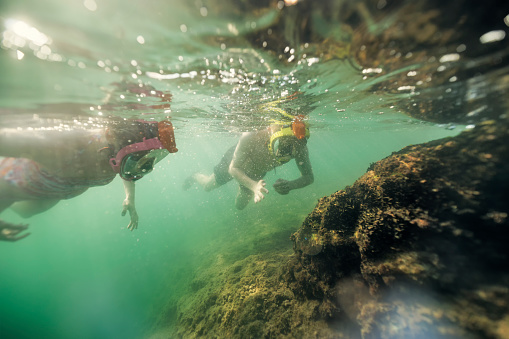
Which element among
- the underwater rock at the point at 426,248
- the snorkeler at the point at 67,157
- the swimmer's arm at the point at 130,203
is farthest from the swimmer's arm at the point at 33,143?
the underwater rock at the point at 426,248

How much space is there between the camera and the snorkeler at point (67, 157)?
3.60 m

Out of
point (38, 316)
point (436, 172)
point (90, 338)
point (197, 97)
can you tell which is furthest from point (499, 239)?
point (38, 316)

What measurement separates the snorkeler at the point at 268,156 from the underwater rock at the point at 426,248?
92.9 inches

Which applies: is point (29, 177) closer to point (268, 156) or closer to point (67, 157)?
point (67, 157)

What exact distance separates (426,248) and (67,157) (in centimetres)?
659

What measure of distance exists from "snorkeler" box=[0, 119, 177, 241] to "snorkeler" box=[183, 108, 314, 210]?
2.87 metres

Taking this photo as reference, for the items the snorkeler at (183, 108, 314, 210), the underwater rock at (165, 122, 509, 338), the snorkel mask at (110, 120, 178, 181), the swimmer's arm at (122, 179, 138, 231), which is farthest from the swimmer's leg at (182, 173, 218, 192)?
the underwater rock at (165, 122, 509, 338)

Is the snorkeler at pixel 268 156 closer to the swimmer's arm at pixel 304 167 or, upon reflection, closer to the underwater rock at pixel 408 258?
the swimmer's arm at pixel 304 167

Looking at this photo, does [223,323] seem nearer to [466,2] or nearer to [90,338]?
[466,2]

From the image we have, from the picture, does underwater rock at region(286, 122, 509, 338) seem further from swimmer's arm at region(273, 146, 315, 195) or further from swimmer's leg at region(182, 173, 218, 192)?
swimmer's leg at region(182, 173, 218, 192)

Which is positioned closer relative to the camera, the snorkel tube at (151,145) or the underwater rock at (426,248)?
the underwater rock at (426,248)

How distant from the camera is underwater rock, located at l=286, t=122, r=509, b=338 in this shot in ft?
7.02

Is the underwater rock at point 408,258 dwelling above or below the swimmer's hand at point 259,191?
below

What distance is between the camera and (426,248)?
2543 mm
